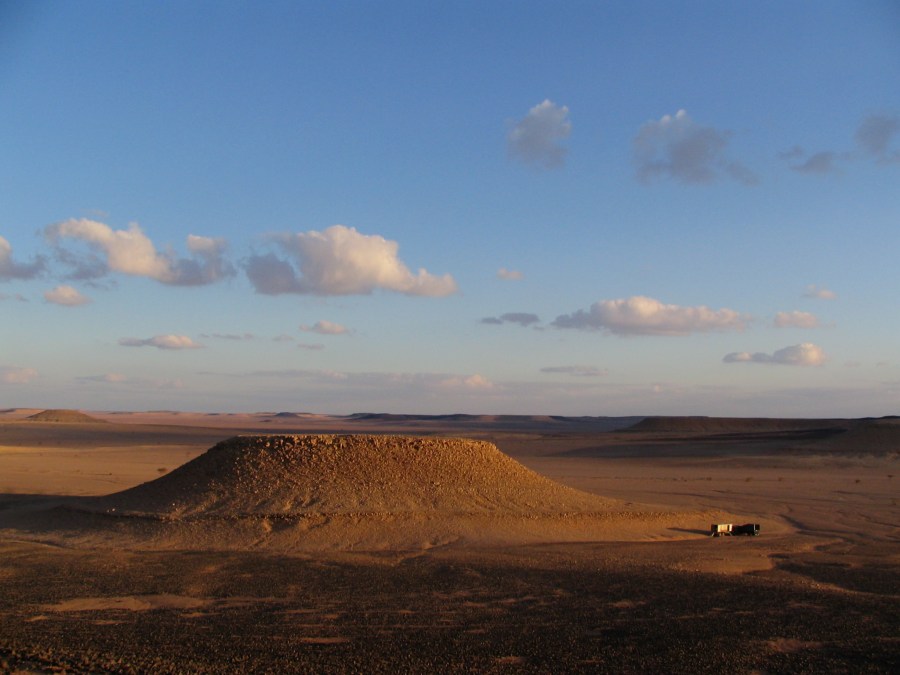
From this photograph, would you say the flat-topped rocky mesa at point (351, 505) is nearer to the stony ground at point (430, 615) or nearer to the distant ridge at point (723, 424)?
the stony ground at point (430, 615)

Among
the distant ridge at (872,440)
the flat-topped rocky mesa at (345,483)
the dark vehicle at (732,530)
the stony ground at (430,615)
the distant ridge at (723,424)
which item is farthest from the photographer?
the distant ridge at (723,424)

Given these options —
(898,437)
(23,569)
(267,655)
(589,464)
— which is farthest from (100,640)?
(898,437)

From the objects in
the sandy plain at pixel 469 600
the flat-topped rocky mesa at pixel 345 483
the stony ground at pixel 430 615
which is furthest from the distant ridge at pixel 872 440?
the stony ground at pixel 430 615

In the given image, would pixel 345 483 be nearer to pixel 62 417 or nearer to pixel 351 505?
pixel 351 505

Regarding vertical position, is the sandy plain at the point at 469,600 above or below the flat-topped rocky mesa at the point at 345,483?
below

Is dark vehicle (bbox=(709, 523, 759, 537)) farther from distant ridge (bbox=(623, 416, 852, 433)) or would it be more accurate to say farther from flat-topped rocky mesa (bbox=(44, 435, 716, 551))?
distant ridge (bbox=(623, 416, 852, 433))

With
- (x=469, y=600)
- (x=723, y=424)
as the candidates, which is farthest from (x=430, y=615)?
(x=723, y=424)
